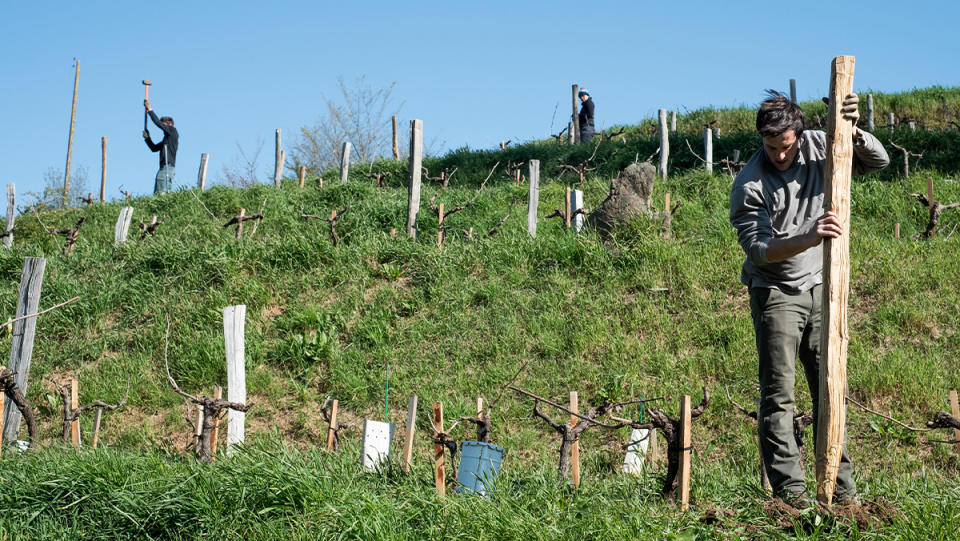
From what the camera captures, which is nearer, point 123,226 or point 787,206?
point 787,206

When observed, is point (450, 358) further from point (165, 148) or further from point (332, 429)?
point (165, 148)

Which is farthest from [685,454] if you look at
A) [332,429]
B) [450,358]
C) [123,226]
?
[123,226]

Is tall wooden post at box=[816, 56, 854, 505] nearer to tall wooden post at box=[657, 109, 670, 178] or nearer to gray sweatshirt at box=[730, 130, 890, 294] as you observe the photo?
gray sweatshirt at box=[730, 130, 890, 294]

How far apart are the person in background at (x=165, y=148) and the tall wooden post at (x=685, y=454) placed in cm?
1639

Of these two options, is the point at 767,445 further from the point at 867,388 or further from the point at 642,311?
the point at 642,311

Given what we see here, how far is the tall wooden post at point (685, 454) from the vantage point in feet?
12.5

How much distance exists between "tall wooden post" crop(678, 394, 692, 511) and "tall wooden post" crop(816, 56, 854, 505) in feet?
1.97

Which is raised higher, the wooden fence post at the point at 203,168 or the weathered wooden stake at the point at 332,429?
the wooden fence post at the point at 203,168

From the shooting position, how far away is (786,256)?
3.60 meters

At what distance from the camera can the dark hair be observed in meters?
3.72

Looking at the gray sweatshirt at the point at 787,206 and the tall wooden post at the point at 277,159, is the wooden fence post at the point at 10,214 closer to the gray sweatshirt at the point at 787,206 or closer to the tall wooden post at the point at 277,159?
the tall wooden post at the point at 277,159

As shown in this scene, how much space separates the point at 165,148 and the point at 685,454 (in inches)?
674

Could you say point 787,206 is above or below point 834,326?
above

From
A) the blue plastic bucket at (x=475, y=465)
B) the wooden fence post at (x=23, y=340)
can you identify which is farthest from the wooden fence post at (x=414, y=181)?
the blue plastic bucket at (x=475, y=465)
